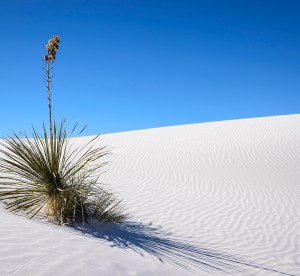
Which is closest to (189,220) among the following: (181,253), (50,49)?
→ (181,253)

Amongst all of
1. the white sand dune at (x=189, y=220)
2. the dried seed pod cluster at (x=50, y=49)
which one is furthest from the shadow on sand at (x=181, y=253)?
the dried seed pod cluster at (x=50, y=49)

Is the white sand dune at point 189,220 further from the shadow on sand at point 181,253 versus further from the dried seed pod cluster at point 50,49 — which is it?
the dried seed pod cluster at point 50,49

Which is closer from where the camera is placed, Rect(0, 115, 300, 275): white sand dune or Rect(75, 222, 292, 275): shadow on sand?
Rect(0, 115, 300, 275): white sand dune

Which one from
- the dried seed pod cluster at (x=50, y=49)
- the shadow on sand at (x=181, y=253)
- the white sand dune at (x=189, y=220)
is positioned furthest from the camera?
the dried seed pod cluster at (x=50, y=49)

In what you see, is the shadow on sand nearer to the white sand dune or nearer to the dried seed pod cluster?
the white sand dune

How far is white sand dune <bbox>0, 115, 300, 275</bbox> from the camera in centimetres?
298

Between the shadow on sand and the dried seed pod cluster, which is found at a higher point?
the dried seed pod cluster

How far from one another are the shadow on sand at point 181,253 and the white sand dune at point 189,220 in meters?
0.02

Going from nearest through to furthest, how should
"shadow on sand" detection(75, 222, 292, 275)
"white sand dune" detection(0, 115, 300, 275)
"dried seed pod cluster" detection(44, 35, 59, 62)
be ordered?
"white sand dune" detection(0, 115, 300, 275)
"shadow on sand" detection(75, 222, 292, 275)
"dried seed pod cluster" detection(44, 35, 59, 62)

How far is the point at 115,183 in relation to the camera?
10.7 meters

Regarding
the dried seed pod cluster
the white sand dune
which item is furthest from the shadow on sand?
the dried seed pod cluster

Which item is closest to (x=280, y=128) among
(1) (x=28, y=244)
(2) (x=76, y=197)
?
(2) (x=76, y=197)

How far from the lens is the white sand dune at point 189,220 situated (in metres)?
2.98

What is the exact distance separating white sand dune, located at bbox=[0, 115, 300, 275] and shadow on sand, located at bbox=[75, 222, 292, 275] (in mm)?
22
